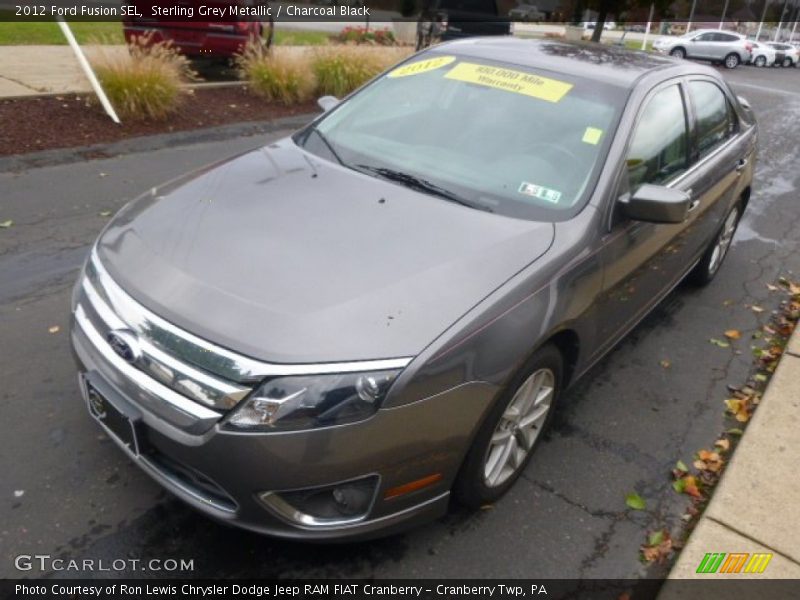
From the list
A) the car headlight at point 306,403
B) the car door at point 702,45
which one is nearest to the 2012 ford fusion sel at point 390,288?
the car headlight at point 306,403

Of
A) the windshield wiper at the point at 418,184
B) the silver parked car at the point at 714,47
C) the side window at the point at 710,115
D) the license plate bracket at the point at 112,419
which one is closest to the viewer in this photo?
the license plate bracket at the point at 112,419

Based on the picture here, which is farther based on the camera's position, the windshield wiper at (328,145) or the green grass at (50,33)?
the green grass at (50,33)

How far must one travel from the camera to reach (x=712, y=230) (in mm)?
4465

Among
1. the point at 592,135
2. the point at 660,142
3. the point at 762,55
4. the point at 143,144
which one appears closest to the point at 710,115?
the point at 660,142

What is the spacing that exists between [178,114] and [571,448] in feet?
22.2

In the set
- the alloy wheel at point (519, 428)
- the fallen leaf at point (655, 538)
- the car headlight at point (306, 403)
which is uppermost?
the car headlight at point (306, 403)

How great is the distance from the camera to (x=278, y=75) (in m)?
9.37

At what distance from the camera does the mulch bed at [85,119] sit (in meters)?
6.68

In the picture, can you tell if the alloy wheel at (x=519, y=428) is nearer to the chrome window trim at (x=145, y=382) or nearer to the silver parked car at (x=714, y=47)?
the chrome window trim at (x=145, y=382)

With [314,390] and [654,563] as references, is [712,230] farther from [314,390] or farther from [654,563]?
[314,390]

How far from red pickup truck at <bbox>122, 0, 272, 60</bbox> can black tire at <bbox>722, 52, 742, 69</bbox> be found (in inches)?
996

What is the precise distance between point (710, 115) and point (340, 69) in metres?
6.85

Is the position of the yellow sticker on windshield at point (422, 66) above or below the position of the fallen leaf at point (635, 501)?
above

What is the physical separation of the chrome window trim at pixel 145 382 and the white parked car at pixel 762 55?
34.1 metres
